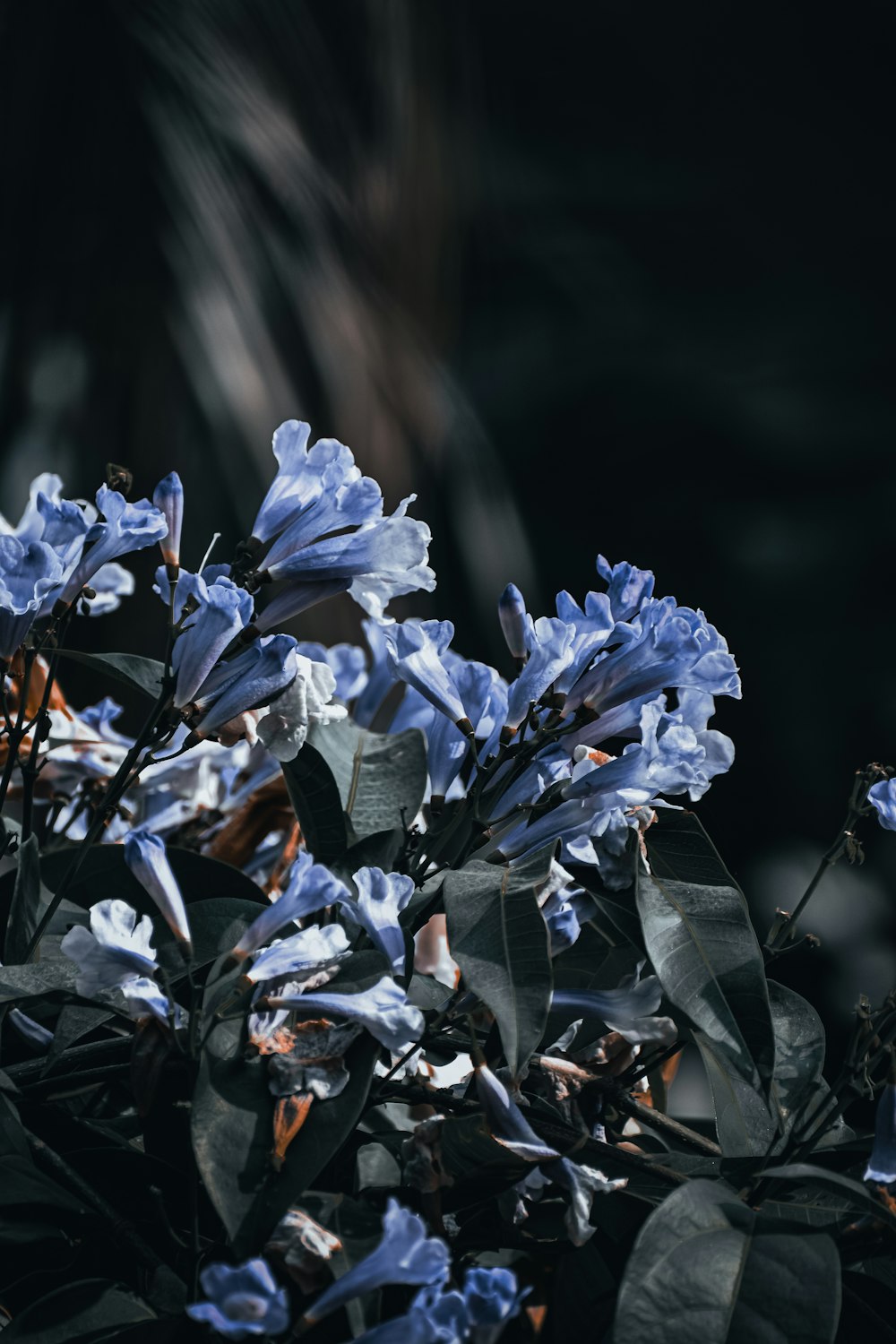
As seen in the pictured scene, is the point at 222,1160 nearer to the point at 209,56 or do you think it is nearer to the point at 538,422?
the point at 209,56

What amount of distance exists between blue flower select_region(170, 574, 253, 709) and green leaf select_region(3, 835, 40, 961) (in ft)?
0.15

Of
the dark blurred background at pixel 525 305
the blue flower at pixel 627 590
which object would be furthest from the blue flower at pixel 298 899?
the dark blurred background at pixel 525 305

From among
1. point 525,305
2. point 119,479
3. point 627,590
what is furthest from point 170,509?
point 525,305

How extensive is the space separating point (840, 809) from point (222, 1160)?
1.81 m

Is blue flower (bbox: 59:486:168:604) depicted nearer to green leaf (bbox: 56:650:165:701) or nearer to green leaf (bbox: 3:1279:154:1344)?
green leaf (bbox: 56:650:165:701)

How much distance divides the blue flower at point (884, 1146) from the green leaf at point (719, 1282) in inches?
0.7

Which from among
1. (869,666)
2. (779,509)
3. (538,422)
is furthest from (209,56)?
(869,666)

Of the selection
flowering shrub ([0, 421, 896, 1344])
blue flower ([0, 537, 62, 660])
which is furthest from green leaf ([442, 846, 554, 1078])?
blue flower ([0, 537, 62, 660])

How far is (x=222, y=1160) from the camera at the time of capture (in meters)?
0.21

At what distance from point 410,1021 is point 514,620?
0.12m

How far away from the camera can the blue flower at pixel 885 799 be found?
29 centimetres

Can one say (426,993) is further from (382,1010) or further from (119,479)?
(119,479)

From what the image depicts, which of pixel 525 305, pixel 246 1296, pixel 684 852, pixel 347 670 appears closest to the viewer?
pixel 246 1296

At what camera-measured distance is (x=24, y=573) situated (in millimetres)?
277
